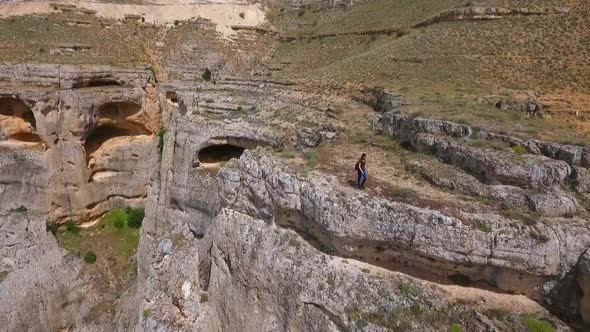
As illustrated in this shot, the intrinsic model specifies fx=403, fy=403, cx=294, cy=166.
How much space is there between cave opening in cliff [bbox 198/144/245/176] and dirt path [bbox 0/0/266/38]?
1989cm

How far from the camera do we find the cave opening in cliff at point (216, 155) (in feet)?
79.0

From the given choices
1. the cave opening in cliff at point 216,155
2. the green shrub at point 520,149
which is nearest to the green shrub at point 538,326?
the green shrub at point 520,149

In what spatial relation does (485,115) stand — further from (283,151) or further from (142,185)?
(142,185)

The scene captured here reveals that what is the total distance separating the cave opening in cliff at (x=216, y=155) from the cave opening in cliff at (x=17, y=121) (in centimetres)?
1144

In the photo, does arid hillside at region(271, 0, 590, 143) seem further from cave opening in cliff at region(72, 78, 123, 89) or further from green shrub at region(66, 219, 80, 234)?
green shrub at region(66, 219, 80, 234)

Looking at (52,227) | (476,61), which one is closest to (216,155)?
(52,227)

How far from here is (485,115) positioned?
1784cm

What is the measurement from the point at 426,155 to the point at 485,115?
175 inches

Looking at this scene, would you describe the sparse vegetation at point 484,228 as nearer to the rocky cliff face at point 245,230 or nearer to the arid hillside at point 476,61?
the rocky cliff face at point 245,230

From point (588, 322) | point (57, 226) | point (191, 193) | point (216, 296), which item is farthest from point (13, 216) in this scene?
point (588, 322)

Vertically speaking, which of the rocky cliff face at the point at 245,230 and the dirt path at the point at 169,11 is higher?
the dirt path at the point at 169,11

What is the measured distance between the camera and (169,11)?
40531 mm

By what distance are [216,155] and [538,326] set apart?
62.4 ft

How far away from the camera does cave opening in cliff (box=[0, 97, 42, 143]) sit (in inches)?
1024
